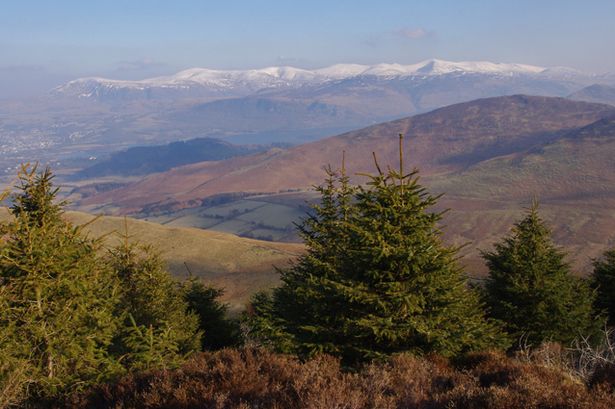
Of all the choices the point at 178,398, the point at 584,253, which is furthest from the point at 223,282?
the point at 584,253

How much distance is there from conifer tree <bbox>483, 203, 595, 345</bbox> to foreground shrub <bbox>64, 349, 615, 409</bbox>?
9449 mm

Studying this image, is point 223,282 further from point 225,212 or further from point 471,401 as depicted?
point 225,212

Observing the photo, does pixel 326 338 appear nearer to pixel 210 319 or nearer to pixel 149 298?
pixel 149 298

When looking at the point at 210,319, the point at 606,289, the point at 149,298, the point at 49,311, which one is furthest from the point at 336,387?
the point at 606,289

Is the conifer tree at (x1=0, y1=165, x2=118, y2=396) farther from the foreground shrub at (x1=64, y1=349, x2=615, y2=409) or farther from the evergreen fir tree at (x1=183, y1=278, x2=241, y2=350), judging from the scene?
the evergreen fir tree at (x1=183, y1=278, x2=241, y2=350)

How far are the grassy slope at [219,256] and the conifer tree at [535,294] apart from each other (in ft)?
73.6

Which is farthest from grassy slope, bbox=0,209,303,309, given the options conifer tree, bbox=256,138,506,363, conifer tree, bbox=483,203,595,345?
conifer tree, bbox=256,138,506,363

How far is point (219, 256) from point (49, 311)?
4341 cm

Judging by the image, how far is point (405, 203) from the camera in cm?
1271

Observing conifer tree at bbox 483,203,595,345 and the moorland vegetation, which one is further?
conifer tree at bbox 483,203,595,345

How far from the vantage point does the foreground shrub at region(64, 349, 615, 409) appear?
22.9 ft

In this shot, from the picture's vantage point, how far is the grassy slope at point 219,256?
4412 centimetres

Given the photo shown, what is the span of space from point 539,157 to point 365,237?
601ft

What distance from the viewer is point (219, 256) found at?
55250 mm
